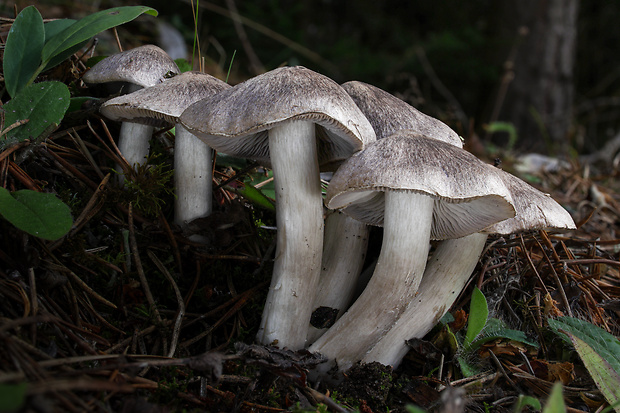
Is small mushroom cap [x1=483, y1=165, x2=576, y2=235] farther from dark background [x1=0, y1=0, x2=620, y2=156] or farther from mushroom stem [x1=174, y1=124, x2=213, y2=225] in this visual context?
dark background [x1=0, y1=0, x2=620, y2=156]

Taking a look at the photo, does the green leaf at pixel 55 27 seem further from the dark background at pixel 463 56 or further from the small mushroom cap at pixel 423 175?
the dark background at pixel 463 56

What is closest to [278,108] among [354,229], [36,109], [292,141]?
[292,141]

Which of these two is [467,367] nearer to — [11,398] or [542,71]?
[11,398]

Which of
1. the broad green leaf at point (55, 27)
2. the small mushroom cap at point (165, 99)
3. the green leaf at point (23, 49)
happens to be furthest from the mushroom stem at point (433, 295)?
the broad green leaf at point (55, 27)

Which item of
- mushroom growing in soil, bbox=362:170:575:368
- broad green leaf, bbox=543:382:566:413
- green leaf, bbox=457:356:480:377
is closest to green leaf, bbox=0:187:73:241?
mushroom growing in soil, bbox=362:170:575:368

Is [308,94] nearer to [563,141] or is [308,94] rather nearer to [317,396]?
[317,396]

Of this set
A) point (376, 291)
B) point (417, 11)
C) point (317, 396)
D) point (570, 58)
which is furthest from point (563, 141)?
point (317, 396)
